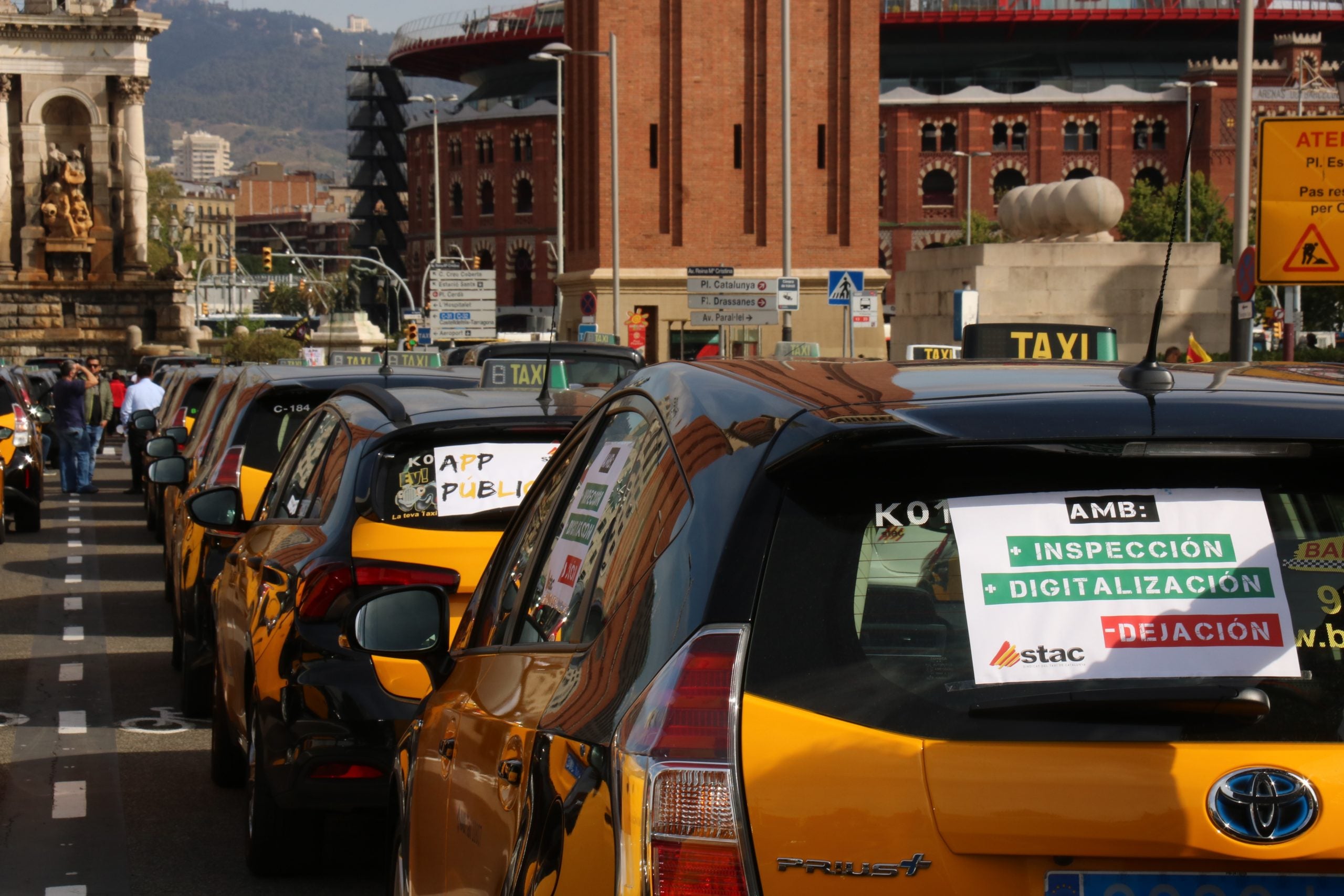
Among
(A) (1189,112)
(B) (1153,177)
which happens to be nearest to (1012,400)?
(A) (1189,112)

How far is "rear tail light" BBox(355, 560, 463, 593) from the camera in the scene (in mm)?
5730

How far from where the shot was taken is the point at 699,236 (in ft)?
195

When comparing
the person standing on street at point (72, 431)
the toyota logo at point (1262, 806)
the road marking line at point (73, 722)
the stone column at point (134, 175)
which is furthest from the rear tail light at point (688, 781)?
the stone column at point (134, 175)

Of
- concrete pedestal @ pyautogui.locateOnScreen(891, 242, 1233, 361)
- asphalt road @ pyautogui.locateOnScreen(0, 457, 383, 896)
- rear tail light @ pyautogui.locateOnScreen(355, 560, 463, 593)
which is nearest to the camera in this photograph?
rear tail light @ pyautogui.locateOnScreen(355, 560, 463, 593)

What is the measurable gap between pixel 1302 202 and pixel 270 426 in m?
8.80

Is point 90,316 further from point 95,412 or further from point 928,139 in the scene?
point 928,139

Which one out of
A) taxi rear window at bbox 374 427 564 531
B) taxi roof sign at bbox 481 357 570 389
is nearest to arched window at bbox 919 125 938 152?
taxi roof sign at bbox 481 357 570 389

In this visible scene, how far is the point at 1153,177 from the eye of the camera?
97.1 meters

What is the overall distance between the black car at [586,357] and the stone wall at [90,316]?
4816 centimetres

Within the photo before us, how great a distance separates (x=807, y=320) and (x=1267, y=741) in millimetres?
55287

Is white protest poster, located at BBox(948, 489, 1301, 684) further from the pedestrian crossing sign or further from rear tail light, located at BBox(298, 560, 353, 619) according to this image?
the pedestrian crossing sign

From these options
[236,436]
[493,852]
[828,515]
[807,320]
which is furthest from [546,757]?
[807,320]

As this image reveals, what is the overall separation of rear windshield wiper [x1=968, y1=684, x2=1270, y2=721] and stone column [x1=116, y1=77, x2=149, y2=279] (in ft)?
226

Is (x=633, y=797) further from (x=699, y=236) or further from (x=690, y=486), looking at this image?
(x=699, y=236)
